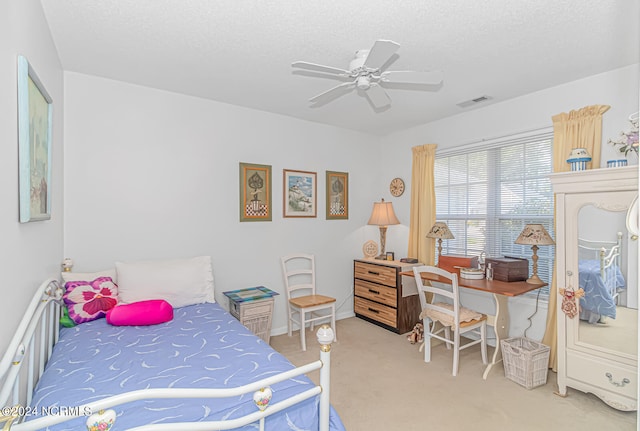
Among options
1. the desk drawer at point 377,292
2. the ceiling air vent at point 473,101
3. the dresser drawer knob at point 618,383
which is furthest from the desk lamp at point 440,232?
the dresser drawer knob at point 618,383

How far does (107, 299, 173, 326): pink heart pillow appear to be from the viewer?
2.22 meters

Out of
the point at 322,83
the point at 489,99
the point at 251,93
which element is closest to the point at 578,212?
the point at 489,99

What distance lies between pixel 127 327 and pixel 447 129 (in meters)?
3.73

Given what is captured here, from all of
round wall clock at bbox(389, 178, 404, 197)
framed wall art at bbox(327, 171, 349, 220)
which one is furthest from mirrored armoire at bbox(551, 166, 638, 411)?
framed wall art at bbox(327, 171, 349, 220)

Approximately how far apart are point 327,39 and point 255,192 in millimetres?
1875

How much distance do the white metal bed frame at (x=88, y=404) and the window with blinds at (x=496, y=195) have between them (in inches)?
107

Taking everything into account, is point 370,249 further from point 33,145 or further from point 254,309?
point 33,145

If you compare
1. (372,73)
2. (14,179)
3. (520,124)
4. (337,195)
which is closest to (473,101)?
(520,124)

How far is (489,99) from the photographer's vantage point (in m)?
3.24

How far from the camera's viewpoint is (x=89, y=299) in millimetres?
2328

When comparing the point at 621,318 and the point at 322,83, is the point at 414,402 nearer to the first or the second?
the point at 621,318

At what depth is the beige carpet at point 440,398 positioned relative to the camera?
84.5 inches

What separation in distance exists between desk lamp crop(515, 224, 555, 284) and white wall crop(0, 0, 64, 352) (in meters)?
3.49

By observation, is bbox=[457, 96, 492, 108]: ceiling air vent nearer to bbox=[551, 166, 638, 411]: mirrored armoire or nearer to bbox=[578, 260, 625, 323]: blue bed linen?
bbox=[551, 166, 638, 411]: mirrored armoire
